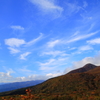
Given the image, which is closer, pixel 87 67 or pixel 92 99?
pixel 92 99

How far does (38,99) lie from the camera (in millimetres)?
18516

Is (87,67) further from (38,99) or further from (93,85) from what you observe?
(38,99)

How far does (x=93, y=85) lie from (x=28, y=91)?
63738mm

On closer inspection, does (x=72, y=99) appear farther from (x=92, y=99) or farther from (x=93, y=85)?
(x=93, y=85)

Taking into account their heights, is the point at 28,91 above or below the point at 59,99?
above

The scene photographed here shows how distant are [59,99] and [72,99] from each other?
172cm

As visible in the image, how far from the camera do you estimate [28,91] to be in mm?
6605

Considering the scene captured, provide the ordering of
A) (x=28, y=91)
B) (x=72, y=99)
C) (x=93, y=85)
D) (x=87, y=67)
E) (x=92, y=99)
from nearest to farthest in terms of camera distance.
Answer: (x=28, y=91), (x=92, y=99), (x=72, y=99), (x=93, y=85), (x=87, y=67)

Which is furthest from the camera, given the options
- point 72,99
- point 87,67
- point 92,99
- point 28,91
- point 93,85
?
point 87,67

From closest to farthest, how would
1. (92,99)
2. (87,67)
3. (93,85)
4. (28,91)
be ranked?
(28,91)
(92,99)
(93,85)
(87,67)

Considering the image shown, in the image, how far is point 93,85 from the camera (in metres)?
64.4

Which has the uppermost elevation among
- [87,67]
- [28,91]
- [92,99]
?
[87,67]

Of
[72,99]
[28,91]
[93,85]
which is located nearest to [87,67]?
[93,85]

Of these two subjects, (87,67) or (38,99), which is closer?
(38,99)
